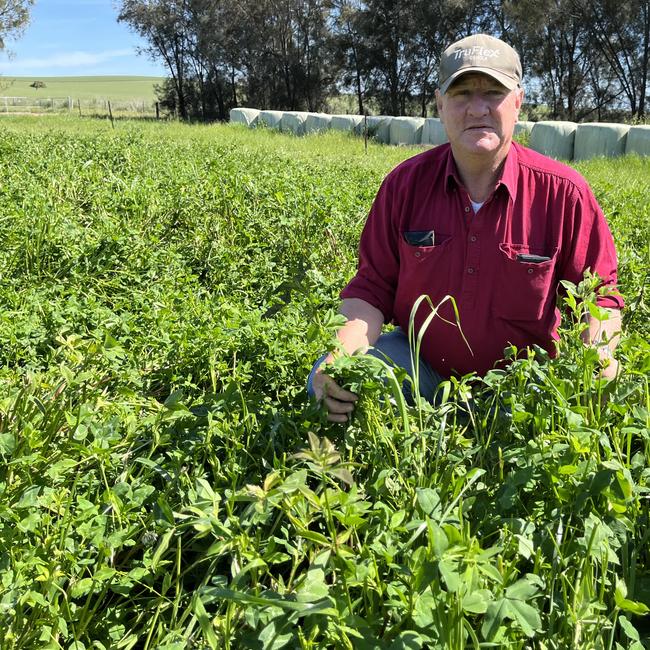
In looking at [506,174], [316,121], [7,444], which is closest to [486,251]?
Answer: [506,174]

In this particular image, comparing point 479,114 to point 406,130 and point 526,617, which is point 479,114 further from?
point 406,130

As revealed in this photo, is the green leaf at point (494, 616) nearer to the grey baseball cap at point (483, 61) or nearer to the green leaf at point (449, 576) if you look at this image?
the green leaf at point (449, 576)

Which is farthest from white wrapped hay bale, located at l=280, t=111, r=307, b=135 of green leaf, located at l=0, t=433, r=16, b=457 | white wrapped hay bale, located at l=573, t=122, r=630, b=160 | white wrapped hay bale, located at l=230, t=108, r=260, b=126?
green leaf, located at l=0, t=433, r=16, b=457

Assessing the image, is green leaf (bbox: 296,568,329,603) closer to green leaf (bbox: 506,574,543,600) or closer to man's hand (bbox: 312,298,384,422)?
green leaf (bbox: 506,574,543,600)

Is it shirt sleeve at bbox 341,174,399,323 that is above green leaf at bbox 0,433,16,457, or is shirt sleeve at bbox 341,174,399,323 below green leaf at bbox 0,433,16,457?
above

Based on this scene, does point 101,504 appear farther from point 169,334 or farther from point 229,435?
point 169,334

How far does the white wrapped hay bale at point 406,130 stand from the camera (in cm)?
2117

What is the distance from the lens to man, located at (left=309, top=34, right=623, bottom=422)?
7.81 feet

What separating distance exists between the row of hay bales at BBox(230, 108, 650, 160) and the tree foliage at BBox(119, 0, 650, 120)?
15.3 m

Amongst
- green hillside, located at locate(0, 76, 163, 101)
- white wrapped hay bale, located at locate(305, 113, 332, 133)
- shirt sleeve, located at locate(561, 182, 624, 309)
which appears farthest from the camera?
green hillside, located at locate(0, 76, 163, 101)

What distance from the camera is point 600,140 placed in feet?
54.3

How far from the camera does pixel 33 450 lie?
197cm

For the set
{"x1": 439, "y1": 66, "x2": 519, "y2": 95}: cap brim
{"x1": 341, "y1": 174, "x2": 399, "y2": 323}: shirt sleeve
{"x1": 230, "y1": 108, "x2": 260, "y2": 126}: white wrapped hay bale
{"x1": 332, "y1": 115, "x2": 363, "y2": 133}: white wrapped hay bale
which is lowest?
{"x1": 341, "y1": 174, "x2": 399, "y2": 323}: shirt sleeve

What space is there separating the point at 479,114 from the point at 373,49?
3937 centimetres
